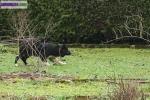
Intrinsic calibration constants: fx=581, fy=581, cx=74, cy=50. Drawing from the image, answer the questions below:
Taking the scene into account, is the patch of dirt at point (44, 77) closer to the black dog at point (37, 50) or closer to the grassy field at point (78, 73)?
the grassy field at point (78, 73)

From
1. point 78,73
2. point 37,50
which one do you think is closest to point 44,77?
point 78,73

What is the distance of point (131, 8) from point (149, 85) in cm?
1179

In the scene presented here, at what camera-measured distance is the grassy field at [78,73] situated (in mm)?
12680

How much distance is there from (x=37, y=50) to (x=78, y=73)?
1999 mm

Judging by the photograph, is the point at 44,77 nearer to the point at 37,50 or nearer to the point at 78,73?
the point at 78,73

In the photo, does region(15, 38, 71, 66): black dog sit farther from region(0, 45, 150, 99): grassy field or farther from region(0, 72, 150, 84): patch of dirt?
region(0, 72, 150, 84): patch of dirt

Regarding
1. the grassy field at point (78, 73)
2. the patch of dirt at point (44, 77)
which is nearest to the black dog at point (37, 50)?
the grassy field at point (78, 73)

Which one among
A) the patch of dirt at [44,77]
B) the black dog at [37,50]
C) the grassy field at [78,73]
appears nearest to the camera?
the grassy field at [78,73]

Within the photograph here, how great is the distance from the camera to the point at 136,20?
2238 cm

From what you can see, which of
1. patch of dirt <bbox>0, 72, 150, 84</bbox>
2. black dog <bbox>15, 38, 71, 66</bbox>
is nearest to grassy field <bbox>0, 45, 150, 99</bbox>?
patch of dirt <bbox>0, 72, 150, 84</bbox>

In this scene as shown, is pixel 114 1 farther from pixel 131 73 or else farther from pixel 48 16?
pixel 131 73

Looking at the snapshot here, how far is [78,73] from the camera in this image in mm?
16156

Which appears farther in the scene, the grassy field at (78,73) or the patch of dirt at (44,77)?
the patch of dirt at (44,77)

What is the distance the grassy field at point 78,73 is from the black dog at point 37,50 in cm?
32
